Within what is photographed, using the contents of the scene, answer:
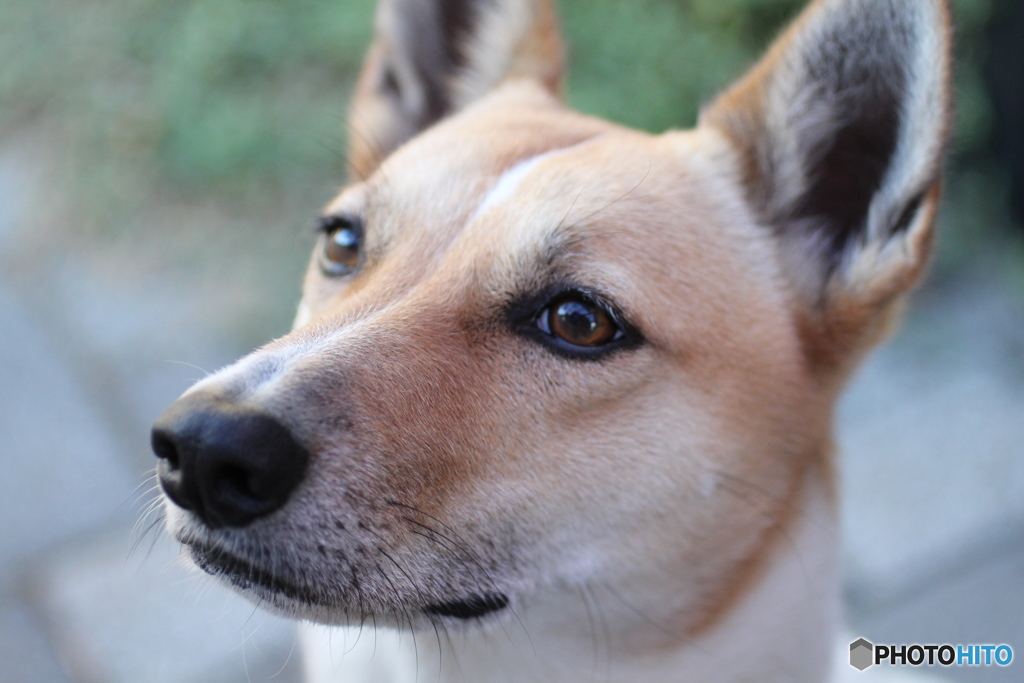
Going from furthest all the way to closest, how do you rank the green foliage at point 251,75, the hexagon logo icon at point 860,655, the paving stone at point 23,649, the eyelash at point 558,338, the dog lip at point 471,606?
the green foliage at point 251,75 → the paving stone at point 23,649 → the hexagon logo icon at point 860,655 → the eyelash at point 558,338 → the dog lip at point 471,606

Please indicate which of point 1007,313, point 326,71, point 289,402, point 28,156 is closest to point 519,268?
point 289,402

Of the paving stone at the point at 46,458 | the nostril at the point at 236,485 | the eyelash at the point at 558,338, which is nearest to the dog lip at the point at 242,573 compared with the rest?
the nostril at the point at 236,485

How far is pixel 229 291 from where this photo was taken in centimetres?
462

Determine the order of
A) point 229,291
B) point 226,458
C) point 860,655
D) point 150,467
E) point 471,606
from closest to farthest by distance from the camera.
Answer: point 226,458 → point 471,606 → point 860,655 → point 150,467 → point 229,291

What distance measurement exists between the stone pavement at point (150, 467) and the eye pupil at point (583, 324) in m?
1.82

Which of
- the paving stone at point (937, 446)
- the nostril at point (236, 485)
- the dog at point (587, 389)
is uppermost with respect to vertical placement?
the paving stone at point (937, 446)

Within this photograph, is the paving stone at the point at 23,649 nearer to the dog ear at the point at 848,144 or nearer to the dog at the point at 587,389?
the dog at the point at 587,389

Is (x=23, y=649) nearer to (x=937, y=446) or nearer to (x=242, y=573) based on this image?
(x=242, y=573)

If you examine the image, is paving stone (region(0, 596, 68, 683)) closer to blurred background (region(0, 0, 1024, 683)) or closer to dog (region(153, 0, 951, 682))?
blurred background (region(0, 0, 1024, 683))

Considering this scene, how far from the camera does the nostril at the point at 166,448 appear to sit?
4.89ft

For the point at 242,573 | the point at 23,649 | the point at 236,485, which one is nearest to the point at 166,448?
the point at 236,485

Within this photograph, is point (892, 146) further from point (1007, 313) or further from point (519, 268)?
point (1007, 313)

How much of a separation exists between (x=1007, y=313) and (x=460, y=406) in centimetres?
382

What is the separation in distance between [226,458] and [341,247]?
90 cm
